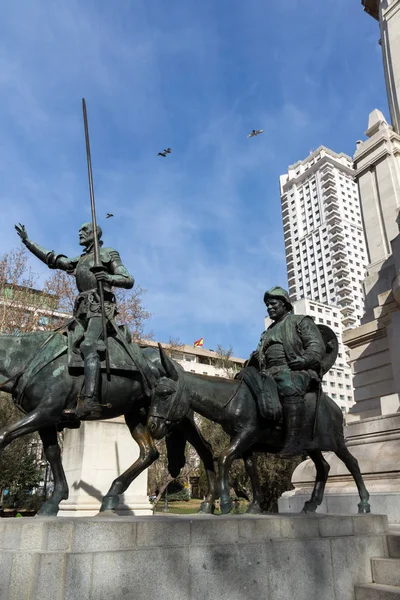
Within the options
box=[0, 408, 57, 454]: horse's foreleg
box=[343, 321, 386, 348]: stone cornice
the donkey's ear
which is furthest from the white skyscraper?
box=[0, 408, 57, 454]: horse's foreleg

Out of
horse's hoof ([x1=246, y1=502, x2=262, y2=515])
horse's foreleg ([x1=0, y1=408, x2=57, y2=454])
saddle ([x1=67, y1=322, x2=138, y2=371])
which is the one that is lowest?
horse's hoof ([x1=246, y1=502, x2=262, y2=515])

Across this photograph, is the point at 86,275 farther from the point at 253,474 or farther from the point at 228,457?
the point at 253,474

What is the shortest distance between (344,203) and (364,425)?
409 ft

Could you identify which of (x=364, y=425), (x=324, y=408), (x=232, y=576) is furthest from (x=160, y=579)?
(x=364, y=425)

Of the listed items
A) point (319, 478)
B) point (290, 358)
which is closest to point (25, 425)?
point (290, 358)

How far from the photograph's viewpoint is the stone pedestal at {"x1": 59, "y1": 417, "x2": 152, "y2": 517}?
10.5m

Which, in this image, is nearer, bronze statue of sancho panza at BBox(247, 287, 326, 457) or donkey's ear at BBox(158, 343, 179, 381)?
donkey's ear at BBox(158, 343, 179, 381)

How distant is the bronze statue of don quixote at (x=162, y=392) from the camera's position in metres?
6.26

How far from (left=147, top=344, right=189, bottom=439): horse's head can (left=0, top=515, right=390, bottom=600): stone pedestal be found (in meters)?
1.13

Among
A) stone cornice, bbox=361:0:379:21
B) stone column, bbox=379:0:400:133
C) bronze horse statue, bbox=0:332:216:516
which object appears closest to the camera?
bronze horse statue, bbox=0:332:216:516

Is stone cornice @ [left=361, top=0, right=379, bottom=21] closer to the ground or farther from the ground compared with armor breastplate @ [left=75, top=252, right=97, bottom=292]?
farther from the ground

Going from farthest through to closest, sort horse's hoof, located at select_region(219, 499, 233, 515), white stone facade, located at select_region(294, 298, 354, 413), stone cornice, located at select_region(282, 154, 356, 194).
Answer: stone cornice, located at select_region(282, 154, 356, 194) < white stone facade, located at select_region(294, 298, 354, 413) < horse's hoof, located at select_region(219, 499, 233, 515)

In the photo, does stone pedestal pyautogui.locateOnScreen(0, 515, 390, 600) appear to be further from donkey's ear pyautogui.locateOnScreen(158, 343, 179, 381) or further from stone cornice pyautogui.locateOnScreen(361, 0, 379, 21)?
stone cornice pyautogui.locateOnScreen(361, 0, 379, 21)

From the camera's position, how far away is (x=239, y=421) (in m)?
6.51
